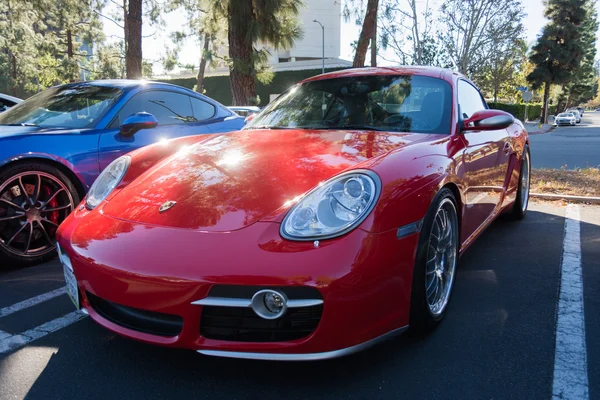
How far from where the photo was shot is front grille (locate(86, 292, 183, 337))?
181cm

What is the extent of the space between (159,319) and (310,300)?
1.94 feet

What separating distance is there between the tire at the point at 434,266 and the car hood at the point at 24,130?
2751 mm

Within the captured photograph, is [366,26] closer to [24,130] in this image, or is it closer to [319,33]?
[24,130]

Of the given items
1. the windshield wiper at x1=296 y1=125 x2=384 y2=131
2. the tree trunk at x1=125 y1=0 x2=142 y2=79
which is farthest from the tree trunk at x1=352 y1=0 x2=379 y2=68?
the windshield wiper at x1=296 y1=125 x2=384 y2=131

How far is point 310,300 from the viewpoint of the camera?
1712mm

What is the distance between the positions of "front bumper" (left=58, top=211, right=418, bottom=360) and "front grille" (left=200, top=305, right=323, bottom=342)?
2cm

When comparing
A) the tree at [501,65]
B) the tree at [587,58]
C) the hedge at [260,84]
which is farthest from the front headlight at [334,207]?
the tree at [587,58]

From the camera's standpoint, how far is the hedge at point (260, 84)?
3750 cm

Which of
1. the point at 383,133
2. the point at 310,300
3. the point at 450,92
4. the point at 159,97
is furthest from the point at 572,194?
the point at 310,300

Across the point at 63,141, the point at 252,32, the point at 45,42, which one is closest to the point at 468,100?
the point at 63,141

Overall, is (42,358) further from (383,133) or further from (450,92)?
(450,92)

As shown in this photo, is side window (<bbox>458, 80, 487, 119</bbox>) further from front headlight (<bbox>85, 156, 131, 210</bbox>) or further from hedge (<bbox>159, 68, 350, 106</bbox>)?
hedge (<bbox>159, 68, 350, 106</bbox>)

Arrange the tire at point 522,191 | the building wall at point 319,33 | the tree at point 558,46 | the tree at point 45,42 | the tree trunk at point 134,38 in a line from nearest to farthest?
the tire at point 522,191
the tree trunk at point 134,38
the tree at point 45,42
the tree at point 558,46
the building wall at point 319,33

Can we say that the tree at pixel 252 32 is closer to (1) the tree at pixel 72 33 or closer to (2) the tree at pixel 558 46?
(1) the tree at pixel 72 33
